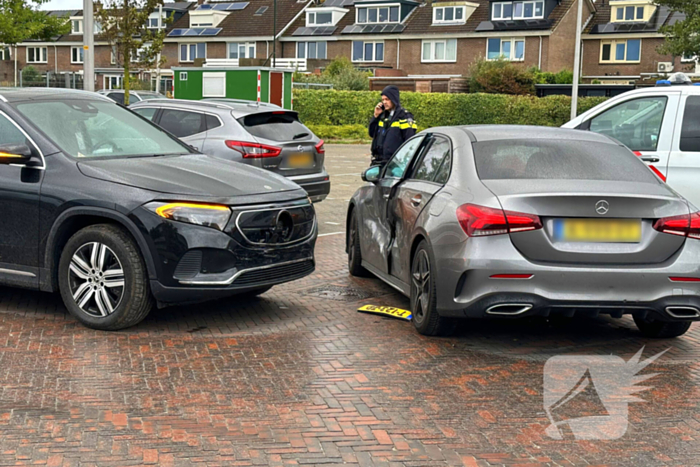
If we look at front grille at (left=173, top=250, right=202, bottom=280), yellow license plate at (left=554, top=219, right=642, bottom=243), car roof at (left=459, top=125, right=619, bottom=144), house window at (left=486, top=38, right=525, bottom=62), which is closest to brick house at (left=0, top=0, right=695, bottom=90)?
house window at (left=486, top=38, right=525, bottom=62)

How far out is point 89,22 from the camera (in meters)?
16.3

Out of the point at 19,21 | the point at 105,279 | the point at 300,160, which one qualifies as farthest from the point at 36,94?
the point at 19,21

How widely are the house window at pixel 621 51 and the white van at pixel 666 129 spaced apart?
5367cm

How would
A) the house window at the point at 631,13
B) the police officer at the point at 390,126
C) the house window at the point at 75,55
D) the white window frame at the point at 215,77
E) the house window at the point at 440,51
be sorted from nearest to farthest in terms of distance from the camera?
1. the police officer at the point at 390,126
2. the white window frame at the point at 215,77
3. the house window at the point at 631,13
4. the house window at the point at 440,51
5. the house window at the point at 75,55

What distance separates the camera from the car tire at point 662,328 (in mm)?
6410

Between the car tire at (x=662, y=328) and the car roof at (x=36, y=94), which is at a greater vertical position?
the car roof at (x=36, y=94)

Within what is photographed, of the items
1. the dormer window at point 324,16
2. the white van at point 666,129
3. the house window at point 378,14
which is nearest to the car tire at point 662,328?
the white van at point 666,129

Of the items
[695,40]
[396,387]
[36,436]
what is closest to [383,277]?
[396,387]

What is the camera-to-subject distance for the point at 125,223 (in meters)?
6.18

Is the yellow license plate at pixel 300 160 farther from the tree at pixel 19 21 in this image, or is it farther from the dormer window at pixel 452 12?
the dormer window at pixel 452 12

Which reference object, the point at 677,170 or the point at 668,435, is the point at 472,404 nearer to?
the point at 668,435

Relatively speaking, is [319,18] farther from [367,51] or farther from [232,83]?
[232,83]

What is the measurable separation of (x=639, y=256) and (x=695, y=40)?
108ft

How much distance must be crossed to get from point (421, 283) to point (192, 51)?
69740 millimetres
